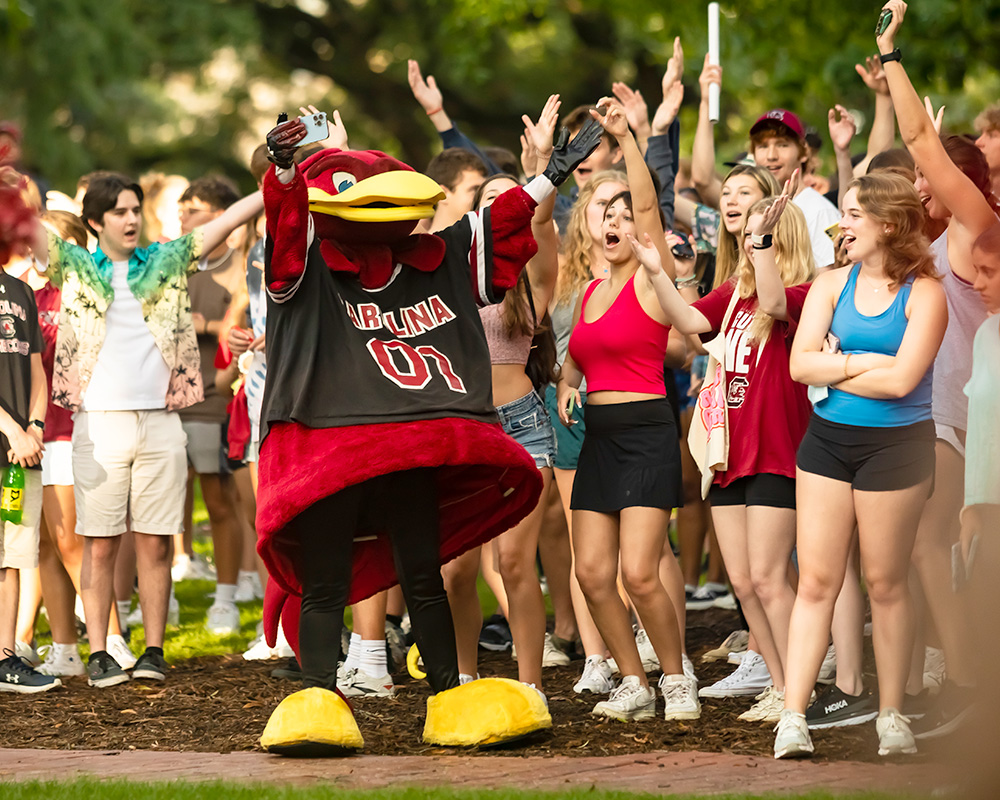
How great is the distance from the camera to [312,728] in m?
4.73

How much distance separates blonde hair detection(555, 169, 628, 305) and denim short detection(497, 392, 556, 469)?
2.80 feet

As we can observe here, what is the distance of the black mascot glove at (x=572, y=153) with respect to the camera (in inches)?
201

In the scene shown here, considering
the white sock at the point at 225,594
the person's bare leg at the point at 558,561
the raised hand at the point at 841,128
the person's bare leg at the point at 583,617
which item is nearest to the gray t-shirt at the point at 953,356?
the person's bare leg at the point at 583,617

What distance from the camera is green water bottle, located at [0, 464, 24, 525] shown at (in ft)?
21.3

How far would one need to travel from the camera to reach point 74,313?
671 cm

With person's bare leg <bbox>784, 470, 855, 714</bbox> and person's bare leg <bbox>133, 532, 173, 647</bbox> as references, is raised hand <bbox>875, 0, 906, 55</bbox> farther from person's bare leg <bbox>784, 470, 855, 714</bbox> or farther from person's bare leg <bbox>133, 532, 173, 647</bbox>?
person's bare leg <bbox>133, 532, 173, 647</bbox>

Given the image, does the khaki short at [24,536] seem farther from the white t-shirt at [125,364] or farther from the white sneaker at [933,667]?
the white sneaker at [933,667]

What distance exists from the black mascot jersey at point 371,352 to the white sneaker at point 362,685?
1.67 m

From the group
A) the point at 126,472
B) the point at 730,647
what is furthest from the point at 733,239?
the point at 126,472

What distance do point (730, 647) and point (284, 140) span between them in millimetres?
3885

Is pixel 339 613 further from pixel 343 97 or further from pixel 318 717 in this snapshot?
pixel 343 97

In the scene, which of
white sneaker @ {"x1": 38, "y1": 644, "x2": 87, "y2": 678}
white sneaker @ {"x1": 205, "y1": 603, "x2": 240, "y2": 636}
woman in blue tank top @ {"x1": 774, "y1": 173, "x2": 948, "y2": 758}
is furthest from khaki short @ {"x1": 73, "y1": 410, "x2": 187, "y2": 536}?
woman in blue tank top @ {"x1": 774, "y1": 173, "x2": 948, "y2": 758}

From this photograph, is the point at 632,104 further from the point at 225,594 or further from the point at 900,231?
the point at 225,594

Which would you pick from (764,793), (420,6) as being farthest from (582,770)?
(420,6)
